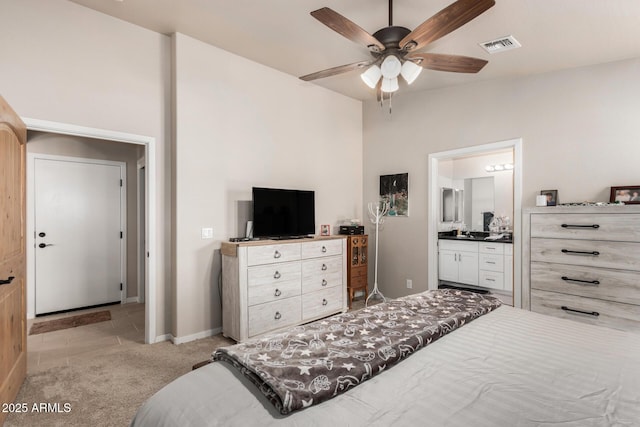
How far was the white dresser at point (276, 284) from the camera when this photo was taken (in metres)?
3.11

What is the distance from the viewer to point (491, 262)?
4.50 metres

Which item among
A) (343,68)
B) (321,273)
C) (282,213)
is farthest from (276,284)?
(343,68)

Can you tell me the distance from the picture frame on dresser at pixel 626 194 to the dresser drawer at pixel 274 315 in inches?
127

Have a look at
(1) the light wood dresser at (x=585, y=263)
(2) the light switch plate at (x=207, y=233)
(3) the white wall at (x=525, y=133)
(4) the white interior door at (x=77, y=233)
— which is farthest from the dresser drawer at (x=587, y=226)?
(4) the white interior door at (x=77, y=233)

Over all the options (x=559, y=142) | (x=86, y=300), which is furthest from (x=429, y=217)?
(x=86, y=300)

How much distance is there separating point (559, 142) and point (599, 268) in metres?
1.36

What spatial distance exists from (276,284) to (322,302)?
29.0 inches

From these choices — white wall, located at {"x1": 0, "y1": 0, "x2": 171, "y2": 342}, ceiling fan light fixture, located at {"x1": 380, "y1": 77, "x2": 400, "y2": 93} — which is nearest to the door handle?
white wall, located at {"x1": 0, "y1": 0, "x2": 171, "y2": 342}

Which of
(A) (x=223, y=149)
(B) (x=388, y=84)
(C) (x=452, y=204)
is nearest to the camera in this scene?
(B) (x=388, y=84)

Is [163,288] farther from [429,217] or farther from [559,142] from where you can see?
[559,142]

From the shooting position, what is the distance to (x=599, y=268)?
9.08 feet

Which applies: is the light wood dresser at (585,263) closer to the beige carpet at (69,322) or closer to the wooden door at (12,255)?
the wooden door at (12,255)

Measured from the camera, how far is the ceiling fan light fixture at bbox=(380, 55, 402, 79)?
7.98 feet

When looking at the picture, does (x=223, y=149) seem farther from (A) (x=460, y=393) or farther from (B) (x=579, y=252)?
(B) (x=579, y=252)
